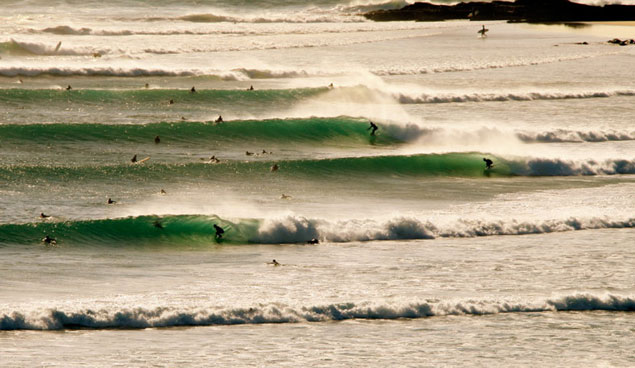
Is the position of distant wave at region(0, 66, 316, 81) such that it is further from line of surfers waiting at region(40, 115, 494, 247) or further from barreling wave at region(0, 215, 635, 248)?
barreling wave at region(0, 215, 635, 248)

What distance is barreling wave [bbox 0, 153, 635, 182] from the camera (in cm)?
1956

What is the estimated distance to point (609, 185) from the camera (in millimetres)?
20000

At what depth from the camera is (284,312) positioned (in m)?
12.5

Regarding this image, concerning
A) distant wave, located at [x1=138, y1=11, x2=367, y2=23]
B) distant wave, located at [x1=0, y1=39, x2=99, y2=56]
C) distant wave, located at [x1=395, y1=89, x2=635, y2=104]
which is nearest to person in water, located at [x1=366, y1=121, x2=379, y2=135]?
distant wave, located at [x1=395, y1=89, x2=635, y2=104]

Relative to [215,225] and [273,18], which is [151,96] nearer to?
[215,225]

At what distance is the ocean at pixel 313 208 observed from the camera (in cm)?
1193

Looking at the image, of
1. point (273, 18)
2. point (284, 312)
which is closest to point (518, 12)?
point (273, 18)

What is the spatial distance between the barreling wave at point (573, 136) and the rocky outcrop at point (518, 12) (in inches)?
990

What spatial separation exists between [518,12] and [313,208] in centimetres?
3643

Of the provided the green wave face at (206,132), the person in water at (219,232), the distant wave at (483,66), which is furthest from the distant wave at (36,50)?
the person in water at (219,232)

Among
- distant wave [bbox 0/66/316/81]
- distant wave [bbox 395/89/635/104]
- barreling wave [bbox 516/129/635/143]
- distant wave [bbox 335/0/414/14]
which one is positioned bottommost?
barreling wave [bbox 516/129/635/143]

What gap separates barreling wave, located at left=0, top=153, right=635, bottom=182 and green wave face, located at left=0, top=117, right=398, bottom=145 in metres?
2.10

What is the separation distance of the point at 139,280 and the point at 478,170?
10072 mm

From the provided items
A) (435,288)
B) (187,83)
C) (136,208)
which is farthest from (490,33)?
(435,288)
